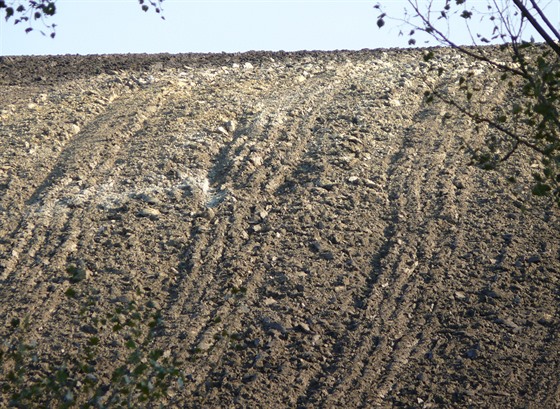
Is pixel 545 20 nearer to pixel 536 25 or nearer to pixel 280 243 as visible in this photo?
pixel 536 25

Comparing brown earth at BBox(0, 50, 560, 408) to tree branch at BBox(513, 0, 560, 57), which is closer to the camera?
tree branch at BBox(513, 0, 560, 57)

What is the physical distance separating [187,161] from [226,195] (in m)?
1.05

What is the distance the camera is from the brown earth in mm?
7727

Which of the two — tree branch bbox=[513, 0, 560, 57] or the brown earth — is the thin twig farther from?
the brown earth

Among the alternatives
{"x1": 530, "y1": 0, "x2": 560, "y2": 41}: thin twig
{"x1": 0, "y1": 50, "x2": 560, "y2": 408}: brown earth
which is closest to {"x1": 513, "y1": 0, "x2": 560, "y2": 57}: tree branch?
{"x1": 530, "y1": 0, "x2": 560, "y2": 41}: thin twig

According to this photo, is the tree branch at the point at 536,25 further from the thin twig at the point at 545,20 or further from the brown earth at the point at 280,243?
the brown earth at the point at 280,243

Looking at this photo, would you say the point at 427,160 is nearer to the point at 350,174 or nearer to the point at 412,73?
the point at 350,174

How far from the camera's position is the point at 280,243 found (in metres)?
9.60

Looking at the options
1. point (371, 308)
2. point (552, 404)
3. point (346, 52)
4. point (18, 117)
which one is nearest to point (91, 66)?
point (18, 117)

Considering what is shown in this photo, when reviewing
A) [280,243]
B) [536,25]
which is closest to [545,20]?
[536,25]

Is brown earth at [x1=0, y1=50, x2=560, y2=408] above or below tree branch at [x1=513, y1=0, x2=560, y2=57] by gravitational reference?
below

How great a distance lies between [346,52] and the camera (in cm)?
1543

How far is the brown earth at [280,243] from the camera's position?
7727 millimetres

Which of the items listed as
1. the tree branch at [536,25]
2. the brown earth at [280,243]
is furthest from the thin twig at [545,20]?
the brown earth at [280,243]
